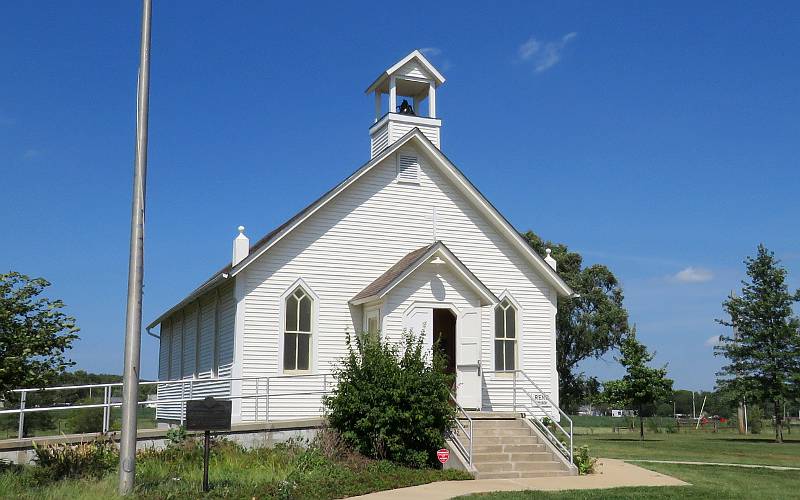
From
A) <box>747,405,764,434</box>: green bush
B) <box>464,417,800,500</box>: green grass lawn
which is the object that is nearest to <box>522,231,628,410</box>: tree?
<box>747,405,764,434</box>: green bush

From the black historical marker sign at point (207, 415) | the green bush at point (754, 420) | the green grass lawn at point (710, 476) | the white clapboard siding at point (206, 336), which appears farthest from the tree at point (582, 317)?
the black historical marker sign at point (207, 415)

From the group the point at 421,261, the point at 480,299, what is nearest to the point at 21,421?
the point at 421,261

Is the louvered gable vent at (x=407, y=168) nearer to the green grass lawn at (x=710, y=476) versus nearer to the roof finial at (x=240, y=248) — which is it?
the roof finial at (x=240, y=248)

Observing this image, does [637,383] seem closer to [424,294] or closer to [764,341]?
[764,341]

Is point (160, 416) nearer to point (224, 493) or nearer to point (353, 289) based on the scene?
point (353, 289)

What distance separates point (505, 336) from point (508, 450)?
5351 millimetres

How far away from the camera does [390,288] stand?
20766 mm

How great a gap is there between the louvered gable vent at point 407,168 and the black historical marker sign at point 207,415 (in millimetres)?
10769

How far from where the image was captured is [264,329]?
21.3m

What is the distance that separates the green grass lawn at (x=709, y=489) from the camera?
14961 millimetres

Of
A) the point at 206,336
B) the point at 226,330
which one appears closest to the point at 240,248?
the point at 226,330

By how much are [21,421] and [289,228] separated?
7.65 meters

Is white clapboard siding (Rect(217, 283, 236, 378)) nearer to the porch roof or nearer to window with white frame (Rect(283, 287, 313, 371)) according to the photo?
window with white frame (Rect(283, 287, 313, 371))

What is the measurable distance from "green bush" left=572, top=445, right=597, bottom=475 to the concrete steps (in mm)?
440
